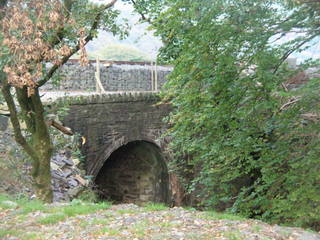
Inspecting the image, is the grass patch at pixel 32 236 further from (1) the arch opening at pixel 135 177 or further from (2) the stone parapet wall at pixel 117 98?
(1) the arch opening at pixel 135 177

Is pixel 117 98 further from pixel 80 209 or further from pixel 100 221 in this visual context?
pixel 100 221

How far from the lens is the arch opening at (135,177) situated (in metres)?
15.5

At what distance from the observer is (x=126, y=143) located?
13.0 meters

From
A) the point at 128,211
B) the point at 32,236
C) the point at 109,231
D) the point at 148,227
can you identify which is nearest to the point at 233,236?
the point at 148,227

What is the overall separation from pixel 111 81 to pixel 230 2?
9.26 m

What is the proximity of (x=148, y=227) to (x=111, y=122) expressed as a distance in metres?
7.40

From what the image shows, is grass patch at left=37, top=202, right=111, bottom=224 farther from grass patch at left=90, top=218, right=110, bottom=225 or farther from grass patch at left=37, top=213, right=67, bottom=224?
grass patch at left=90, top=218, right=110, bottom=225

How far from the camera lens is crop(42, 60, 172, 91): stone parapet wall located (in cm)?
1406

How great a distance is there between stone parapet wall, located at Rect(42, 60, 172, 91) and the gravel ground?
7714 millimetres

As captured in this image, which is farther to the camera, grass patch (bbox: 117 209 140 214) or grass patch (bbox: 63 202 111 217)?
grass patch (bbox: 117 209 140 214)

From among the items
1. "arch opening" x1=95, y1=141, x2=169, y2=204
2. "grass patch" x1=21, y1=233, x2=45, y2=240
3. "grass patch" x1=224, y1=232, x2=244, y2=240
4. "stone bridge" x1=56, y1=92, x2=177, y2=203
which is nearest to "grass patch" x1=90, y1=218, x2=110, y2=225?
"grass patch" x1=21, y1=233, x2=45, y2=240

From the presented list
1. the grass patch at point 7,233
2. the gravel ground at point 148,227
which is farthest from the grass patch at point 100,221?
the grass patch at point 7,233

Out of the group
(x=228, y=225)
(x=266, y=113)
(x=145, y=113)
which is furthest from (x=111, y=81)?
(x=228, y=225)

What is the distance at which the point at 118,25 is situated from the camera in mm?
7379
